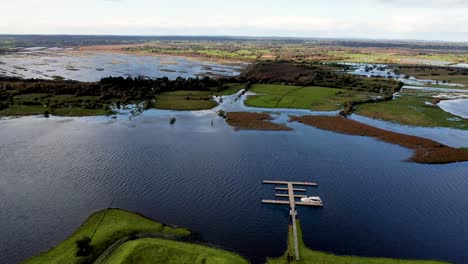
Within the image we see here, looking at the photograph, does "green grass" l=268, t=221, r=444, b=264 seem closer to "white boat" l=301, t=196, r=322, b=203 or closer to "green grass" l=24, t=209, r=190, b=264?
"white boat" l=301, t=196, r=322, b=203

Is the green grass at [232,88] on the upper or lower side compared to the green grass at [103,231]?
upper

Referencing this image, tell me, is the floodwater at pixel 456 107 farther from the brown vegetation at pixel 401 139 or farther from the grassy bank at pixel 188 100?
the grassy bank at pixel 188 100

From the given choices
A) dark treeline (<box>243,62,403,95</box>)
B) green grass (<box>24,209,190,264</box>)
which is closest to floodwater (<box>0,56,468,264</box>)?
green grass (<box>24,209,190,264</box>)

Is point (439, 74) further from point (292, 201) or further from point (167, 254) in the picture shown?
point (167, 254)

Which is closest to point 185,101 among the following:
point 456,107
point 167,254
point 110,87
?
point 110,87

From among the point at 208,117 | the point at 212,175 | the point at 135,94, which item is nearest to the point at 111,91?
the point at 135,94

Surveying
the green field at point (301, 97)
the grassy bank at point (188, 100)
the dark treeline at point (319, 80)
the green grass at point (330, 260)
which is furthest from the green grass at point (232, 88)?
the green grass at point (330, 260)
